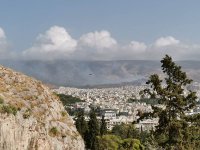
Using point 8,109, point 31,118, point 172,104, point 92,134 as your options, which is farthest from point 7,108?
point 92,134

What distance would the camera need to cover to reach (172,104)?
1283 inches

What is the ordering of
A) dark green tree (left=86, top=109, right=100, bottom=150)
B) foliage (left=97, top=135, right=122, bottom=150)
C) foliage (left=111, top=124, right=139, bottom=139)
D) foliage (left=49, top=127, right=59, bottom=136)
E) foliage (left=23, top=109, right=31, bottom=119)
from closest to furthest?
foliage (left=23, top=109, right=31, bottom=119) → foliage (left=49, top=127, right=59, bottom=136) → foliage (left=97, top=135, right=122, bottom=150) → dark green tree (left=86, top=109, right=100, bottom=150) → foliage (left=111, top=124, right=139, bottom=139)

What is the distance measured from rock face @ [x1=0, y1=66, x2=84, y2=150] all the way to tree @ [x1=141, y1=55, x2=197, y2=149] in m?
11.5

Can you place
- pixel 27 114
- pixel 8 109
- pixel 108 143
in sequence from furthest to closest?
1. pixel 108 143
2. pixel 27 114
3. pixel 8 109

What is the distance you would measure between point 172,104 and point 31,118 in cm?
1490

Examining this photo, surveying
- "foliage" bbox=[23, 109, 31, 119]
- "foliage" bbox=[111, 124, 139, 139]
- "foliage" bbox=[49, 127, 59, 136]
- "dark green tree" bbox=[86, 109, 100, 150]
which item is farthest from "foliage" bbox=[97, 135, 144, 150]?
"foliage" bbox=[23, 109, 31, 119]

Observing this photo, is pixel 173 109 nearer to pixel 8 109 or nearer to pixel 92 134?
pixel 8 109

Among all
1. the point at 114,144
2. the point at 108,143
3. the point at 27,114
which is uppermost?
the point at 27,114

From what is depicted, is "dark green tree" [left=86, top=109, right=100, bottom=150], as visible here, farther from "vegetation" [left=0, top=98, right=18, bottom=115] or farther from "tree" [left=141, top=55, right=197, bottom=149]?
"vegetation" [left=0, top=98, right=18, bottom=115]

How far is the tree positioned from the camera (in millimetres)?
31947

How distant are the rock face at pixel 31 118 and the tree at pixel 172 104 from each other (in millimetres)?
11501

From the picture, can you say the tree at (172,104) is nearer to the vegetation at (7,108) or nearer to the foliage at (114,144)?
the vegetation at (7,108)

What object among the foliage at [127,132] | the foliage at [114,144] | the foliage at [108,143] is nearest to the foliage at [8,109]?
the foliage at [114,144]

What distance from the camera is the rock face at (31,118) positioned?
1934 cm
